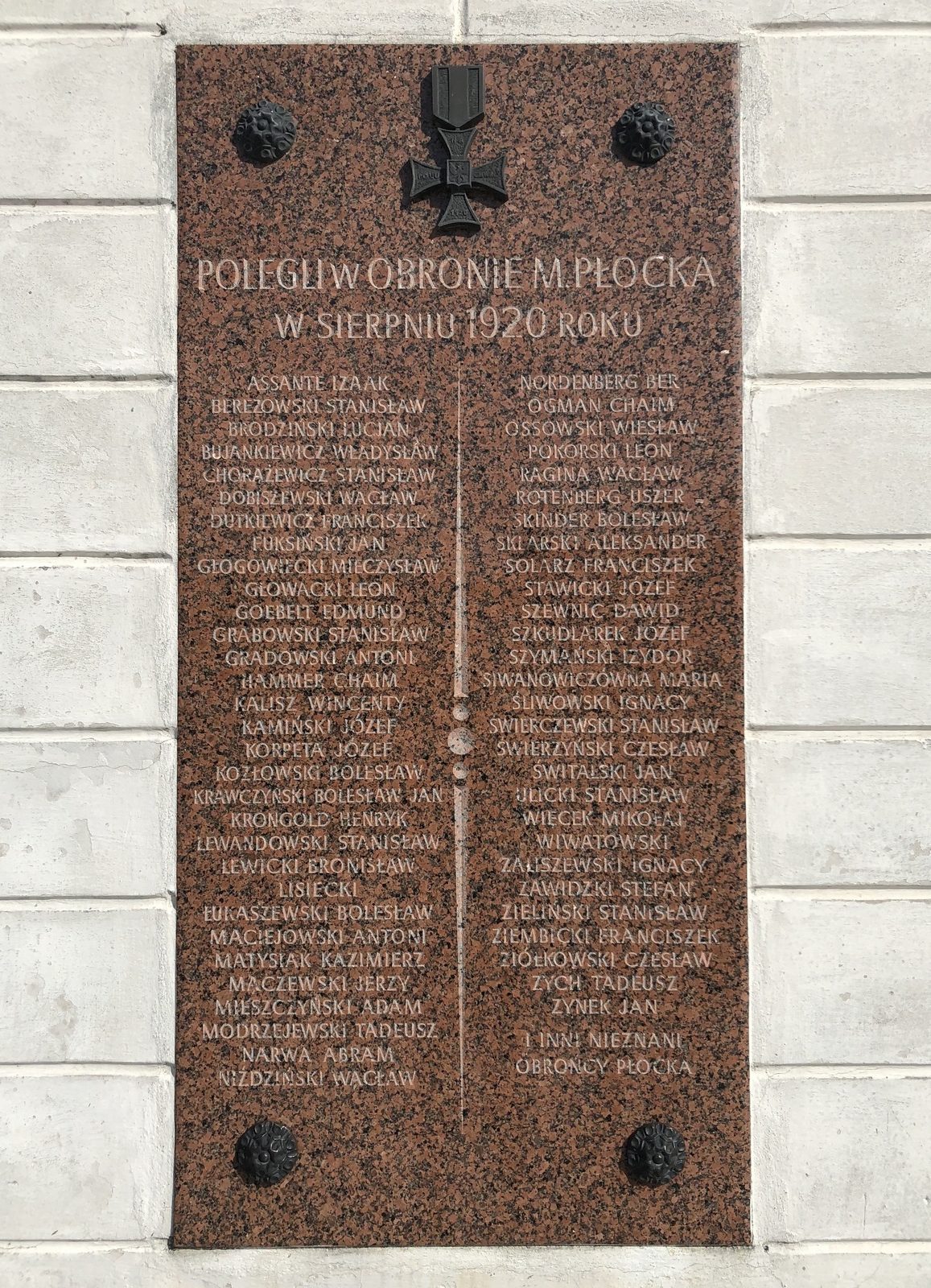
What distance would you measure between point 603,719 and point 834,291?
1762mm

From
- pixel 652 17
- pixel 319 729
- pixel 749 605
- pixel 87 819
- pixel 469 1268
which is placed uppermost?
pixel 652 17

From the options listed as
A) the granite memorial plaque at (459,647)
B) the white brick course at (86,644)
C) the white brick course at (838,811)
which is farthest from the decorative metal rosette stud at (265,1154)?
the white brick course at (838,811)

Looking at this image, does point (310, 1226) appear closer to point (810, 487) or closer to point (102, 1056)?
point (102, 1056)

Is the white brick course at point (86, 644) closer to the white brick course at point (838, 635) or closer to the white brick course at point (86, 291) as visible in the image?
the white brick course at point (86, 291)

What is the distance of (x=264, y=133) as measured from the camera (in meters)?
3.43

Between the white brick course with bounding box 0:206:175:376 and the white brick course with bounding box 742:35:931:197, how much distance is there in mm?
2180

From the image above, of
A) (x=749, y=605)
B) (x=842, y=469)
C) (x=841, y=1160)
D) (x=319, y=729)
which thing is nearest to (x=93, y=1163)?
(x=319, y=729)

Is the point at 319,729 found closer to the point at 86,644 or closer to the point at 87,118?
the point at 86,644

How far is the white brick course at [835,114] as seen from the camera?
349 centimetres

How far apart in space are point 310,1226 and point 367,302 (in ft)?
10.6

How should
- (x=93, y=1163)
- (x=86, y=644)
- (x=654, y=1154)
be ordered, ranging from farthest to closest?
(x=86, y=644), (x=93, y=1163), (x=654, y=1154)

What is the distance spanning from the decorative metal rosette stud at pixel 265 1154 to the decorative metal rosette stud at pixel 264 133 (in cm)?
341

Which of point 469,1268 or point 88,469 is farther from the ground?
point 88,469

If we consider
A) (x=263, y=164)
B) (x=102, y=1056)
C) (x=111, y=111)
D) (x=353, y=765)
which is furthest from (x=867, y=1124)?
(x=111, y=111)
